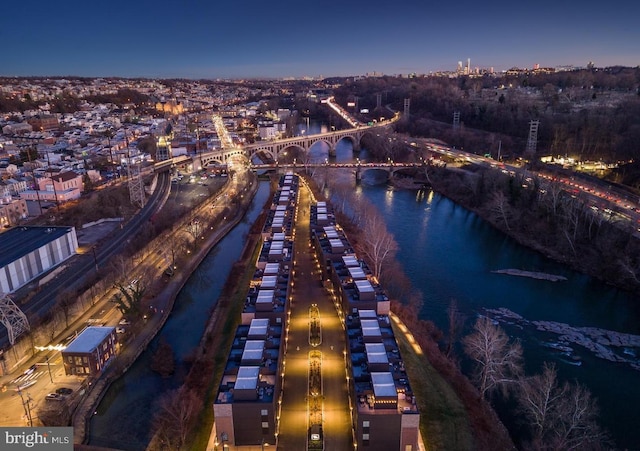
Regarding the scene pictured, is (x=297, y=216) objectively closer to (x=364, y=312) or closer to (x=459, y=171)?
(x=364, y=312)

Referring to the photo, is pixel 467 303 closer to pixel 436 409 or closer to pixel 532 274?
pixel 532 274

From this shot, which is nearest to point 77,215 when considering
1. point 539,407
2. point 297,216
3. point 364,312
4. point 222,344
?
point 297,216

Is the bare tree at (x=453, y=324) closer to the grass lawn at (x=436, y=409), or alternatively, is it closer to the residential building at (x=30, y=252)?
the grass lawn at (x=436, y=409)

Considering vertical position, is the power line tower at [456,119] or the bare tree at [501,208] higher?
the power line tower at [456,119]

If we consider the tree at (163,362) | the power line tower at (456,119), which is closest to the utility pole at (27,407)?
the tree at (163,362)

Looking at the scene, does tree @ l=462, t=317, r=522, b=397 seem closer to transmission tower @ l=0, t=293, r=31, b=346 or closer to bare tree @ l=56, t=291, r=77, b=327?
bare tree @ l=56, t=291, r=77, b=327

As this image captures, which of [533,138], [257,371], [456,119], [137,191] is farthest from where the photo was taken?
[456,119]

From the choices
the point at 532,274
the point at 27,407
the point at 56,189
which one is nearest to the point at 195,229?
the point at 56,189
